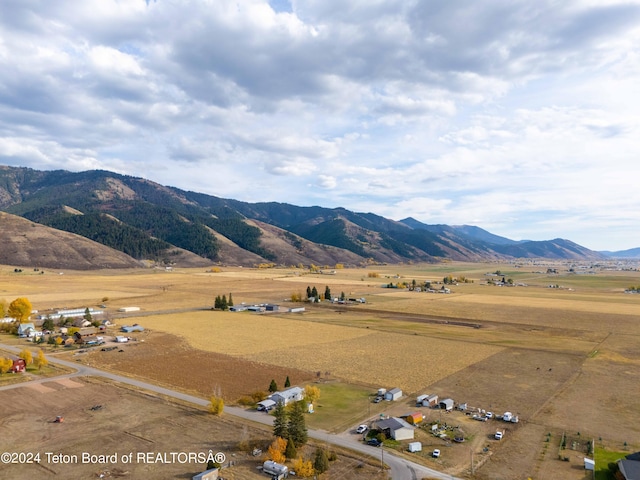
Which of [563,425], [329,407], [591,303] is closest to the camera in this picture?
[563,425]

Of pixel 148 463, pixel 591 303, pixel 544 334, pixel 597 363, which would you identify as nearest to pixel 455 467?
pixel 148 463

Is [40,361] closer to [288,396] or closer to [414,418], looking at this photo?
[288,396]

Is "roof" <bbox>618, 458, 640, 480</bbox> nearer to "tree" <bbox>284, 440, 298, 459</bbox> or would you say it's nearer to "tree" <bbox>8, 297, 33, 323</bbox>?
"tree" <bbox>284, 440, 298, 459</bbox>

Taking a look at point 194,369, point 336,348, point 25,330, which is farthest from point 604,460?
point 25,330

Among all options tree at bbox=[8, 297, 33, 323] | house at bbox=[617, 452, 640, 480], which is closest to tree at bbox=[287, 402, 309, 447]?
house at bbox=[617, 452, 640, 480]

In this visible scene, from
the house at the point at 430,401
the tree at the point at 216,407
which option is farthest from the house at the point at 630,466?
the tree at the point at 216,407

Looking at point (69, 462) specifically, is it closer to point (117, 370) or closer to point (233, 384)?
point (233, 384)
